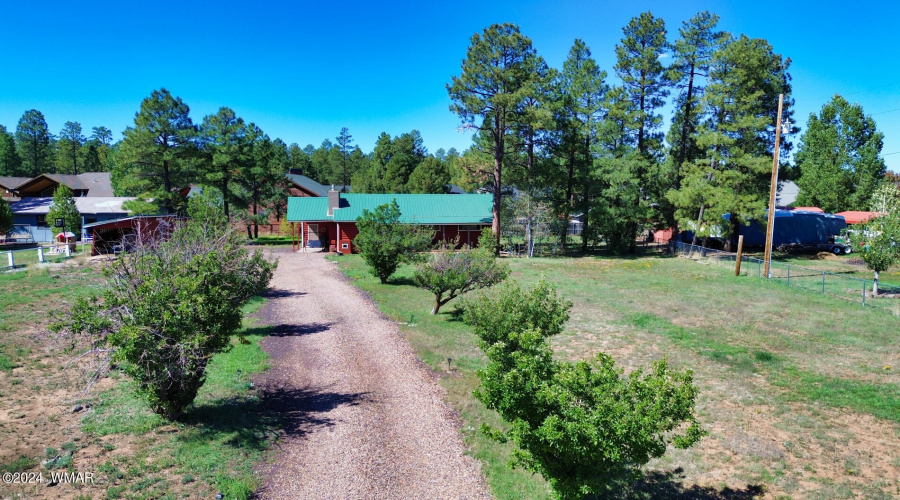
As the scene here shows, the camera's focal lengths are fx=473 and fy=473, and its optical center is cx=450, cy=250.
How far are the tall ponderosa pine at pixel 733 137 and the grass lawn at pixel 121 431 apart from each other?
32.7 m

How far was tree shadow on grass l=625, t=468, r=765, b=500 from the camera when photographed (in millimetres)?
8039

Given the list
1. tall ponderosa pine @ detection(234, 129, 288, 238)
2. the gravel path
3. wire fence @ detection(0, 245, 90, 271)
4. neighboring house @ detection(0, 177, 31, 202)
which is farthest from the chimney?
neighboring house @ detection(0, 177, 31, 202)

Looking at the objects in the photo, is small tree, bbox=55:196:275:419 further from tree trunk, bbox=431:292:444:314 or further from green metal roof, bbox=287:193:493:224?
green metal roof, bbox=287:193:493:224

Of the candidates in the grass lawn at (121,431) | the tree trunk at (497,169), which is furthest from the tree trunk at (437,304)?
the tree trunk at (497,169)

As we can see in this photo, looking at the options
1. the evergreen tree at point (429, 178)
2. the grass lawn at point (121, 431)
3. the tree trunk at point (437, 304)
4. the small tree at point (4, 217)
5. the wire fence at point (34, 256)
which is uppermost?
the evergreen tree at point (429, 178)

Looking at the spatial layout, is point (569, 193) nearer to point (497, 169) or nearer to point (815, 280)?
point (497, 169)

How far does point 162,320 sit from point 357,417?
4.55 meters

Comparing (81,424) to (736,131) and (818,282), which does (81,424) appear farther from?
(736,131)

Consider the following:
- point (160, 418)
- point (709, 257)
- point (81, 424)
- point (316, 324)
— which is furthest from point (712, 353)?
point (709, 257)

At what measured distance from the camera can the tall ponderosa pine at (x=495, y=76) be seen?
3391cm

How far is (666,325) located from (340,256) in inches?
1009

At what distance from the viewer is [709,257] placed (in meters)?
34.3

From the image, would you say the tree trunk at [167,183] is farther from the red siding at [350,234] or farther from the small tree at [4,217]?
the small tree at [4,217]

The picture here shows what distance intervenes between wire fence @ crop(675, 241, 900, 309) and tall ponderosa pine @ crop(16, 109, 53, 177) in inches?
4142
